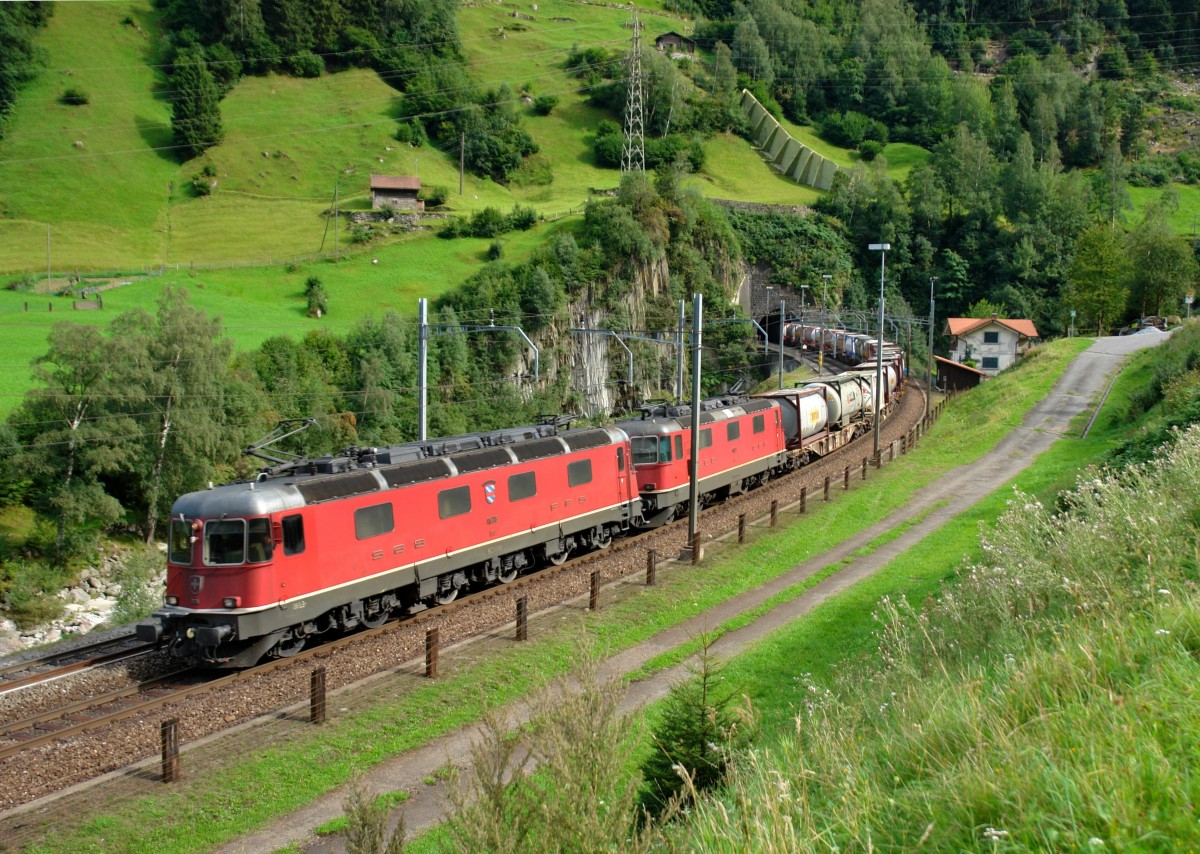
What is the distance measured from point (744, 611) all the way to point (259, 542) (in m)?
9.45

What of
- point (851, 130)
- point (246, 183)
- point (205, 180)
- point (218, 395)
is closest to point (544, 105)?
Answer: point (851, 130)

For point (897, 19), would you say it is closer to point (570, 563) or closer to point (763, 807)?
point (570, 563)

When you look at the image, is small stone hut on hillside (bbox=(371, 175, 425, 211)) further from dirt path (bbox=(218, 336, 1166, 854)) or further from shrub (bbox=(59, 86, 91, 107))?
dirt path (bbox=(218, 336, 1166, 854))

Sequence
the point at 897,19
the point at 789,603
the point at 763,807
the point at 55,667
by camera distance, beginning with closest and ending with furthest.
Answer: the point at 763,807
the point at 55,667
the point at 789,603
the point at 897,19

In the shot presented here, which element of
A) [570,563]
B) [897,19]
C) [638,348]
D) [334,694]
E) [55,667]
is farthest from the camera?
[897,19]

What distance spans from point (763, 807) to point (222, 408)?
38.3m

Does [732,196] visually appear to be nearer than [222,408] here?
No

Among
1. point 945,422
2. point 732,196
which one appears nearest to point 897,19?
point 732,196

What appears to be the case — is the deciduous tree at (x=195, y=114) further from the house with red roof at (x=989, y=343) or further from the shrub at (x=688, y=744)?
the shrub at (x=688, y=744)

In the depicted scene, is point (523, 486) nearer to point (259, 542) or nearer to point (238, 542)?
point (259, 542)

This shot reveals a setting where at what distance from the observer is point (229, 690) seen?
13781 mm

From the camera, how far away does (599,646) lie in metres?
15.1

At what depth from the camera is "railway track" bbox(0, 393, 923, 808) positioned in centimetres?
1169

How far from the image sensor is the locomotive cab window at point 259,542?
14609 mm
